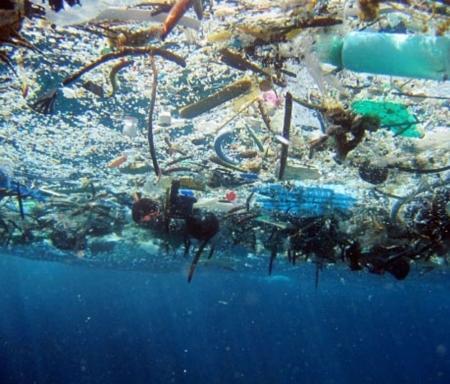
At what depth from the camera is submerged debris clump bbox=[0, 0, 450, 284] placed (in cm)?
423

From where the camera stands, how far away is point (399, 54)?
4047 mm

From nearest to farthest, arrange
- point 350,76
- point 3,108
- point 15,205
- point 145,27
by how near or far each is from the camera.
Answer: point 145,27 → point 350,76 → point 3,108 → point 15,205

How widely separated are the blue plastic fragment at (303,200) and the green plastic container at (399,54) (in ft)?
19.8

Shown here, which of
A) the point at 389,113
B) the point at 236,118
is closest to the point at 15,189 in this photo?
the point at 236,118

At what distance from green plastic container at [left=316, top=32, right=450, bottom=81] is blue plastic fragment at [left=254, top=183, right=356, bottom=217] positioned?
6048 mm

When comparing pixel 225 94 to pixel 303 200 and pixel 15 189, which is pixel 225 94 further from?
pixel 15 189

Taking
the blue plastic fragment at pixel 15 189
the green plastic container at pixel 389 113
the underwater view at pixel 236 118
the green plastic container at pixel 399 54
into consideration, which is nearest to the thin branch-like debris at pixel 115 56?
the underwater view at pixel 236 118

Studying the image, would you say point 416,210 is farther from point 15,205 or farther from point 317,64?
point 15,205

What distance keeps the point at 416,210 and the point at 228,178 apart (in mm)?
4752

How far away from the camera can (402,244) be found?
11.7 meters

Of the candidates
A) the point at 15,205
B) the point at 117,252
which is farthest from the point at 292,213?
the point at 117,252

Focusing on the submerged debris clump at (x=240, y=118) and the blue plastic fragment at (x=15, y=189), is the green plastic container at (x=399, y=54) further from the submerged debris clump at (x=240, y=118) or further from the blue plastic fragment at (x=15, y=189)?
the blue plastic fragment at (x=15, y=189)

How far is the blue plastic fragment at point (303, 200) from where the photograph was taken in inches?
412

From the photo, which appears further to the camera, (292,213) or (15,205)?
(15,205)
